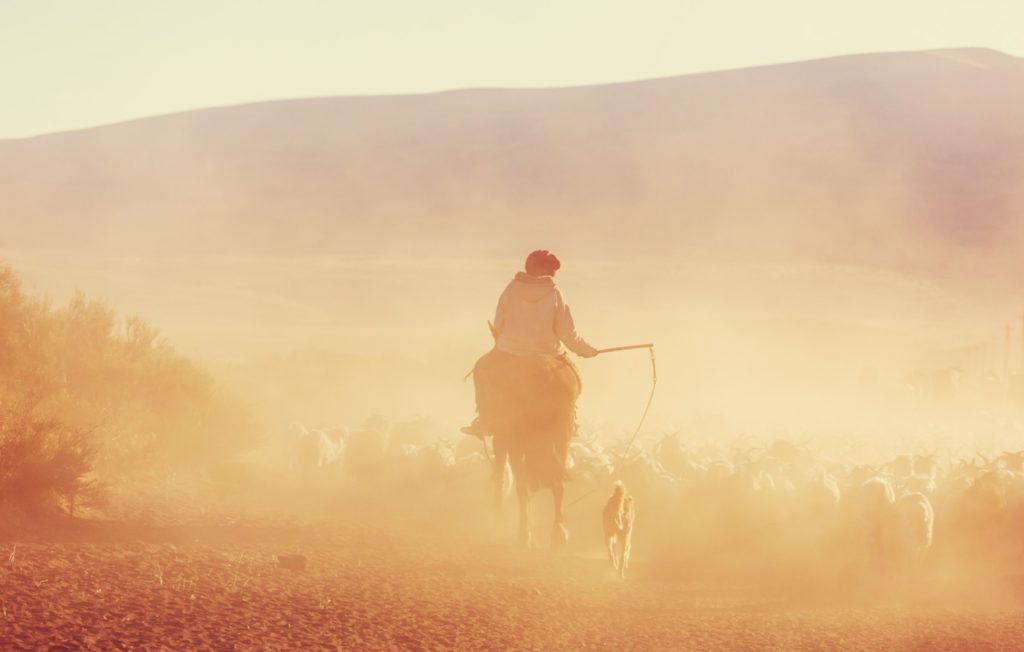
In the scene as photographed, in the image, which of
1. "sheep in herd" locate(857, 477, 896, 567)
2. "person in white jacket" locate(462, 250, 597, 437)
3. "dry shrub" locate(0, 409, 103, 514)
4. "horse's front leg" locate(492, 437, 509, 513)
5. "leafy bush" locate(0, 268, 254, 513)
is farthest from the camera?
"leafy bush" locate(0, 268, 254, 513)

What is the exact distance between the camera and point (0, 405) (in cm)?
1320

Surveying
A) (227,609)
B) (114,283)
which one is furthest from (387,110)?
(227,609)

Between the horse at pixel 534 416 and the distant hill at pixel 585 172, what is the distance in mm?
80371

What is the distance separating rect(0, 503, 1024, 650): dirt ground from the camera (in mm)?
8055

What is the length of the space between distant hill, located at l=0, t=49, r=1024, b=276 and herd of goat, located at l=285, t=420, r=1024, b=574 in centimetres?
7586

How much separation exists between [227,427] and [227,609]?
11286 mm

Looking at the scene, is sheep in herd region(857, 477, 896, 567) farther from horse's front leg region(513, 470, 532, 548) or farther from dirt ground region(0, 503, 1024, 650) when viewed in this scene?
horse's front leg region(513, 470, 532, 548)

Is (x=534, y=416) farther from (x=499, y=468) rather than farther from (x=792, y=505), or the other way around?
(x=792, y=505)

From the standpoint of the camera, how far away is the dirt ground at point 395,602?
8.05 meters

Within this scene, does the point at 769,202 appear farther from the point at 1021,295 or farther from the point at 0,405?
the point at 0,405

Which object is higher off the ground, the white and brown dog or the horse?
the horse

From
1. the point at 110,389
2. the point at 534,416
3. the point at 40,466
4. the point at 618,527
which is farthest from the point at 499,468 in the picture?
the point at 110,389

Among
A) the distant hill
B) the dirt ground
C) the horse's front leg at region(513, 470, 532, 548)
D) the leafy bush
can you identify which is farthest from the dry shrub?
the distant hill

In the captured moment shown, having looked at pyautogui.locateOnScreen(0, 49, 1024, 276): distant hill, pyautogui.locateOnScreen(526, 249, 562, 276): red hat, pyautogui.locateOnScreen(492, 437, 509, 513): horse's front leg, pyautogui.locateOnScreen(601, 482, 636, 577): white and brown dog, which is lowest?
pyautogui.locateOnScreen(601, 482, 636, 577): white and brown dog
